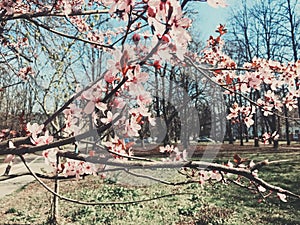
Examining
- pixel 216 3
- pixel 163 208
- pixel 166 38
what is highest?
pixel 216 3

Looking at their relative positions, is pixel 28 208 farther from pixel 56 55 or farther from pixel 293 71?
pixel 293 71

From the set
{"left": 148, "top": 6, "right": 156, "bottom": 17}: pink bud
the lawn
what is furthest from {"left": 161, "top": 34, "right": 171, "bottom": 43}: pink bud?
the lawn

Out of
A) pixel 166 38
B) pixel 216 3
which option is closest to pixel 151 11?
pixel 166 38

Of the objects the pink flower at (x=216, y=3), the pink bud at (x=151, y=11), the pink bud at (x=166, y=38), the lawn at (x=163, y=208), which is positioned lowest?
the lawn at (x=163, y=208)

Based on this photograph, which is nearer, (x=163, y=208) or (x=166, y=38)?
(x=166, y=38)

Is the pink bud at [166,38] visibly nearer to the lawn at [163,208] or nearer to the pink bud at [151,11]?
the pink bud at [151,11]

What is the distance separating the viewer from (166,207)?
17.1 ft

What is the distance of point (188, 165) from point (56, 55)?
4.06 metres

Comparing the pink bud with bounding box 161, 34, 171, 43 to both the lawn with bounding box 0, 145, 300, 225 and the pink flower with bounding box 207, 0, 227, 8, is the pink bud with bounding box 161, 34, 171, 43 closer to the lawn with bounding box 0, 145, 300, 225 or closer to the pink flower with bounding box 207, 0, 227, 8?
the pink flower with bounding box 207, 0, 227, 8

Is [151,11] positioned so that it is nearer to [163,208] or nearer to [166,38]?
[166,38]

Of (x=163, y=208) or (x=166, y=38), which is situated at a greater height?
(x=166, y=38)

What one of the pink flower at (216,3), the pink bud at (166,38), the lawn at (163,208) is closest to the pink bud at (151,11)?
the pink bud at (166,38)

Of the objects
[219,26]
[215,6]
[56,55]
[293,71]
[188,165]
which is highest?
[56,55]

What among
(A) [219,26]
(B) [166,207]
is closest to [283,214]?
(B) [166,207]
